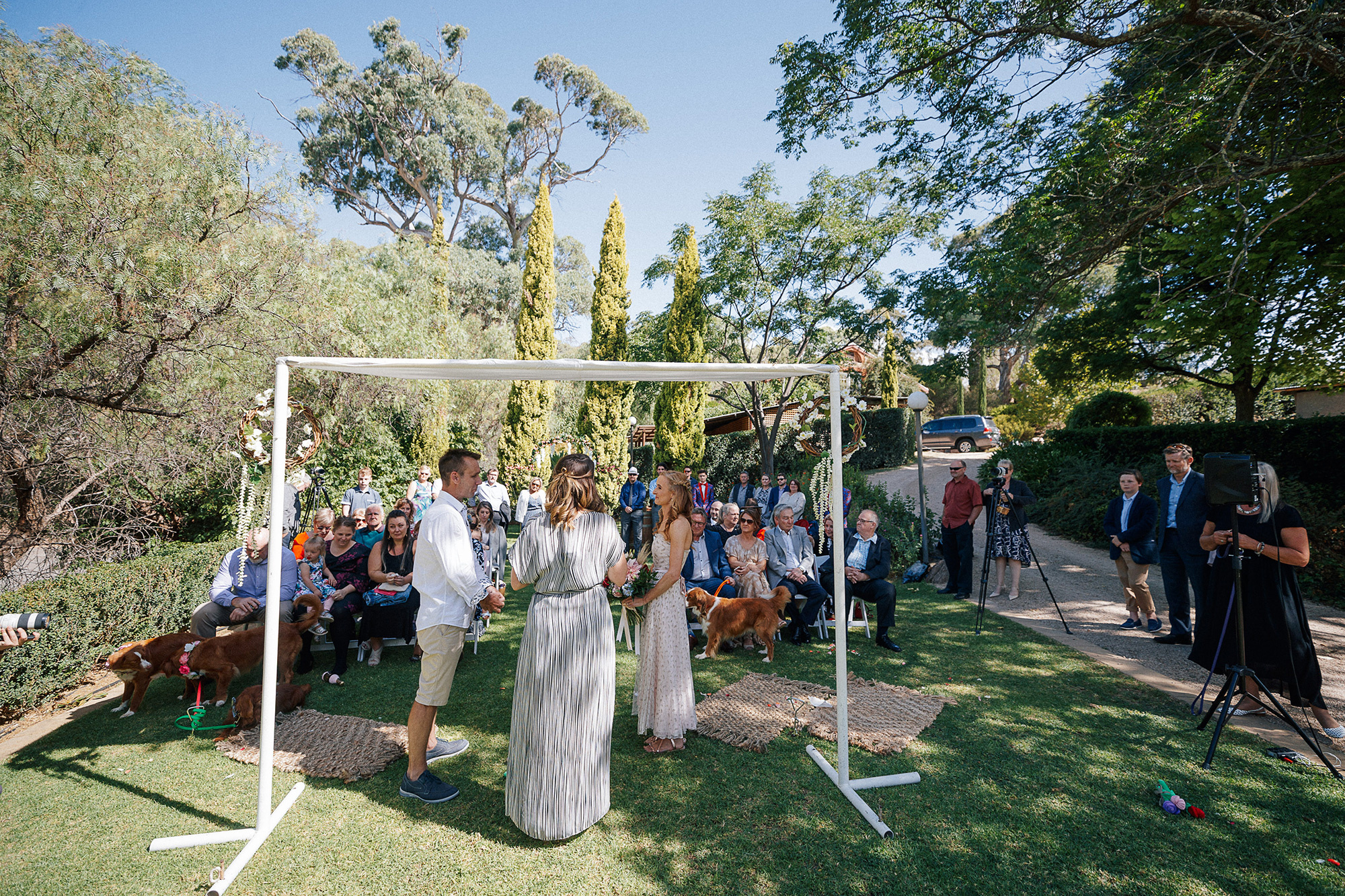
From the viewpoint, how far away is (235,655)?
482 centimetres

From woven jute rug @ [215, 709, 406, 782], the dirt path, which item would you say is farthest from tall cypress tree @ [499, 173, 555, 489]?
woven jute rug @ [215, 709, 406, 782]

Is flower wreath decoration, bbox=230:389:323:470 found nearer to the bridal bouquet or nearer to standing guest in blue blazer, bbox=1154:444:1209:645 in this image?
the bridal bouquet

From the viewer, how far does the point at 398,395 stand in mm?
11898

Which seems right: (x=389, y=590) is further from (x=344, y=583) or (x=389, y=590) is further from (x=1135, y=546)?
(x=1135, y=546)

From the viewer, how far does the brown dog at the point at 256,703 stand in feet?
14.6

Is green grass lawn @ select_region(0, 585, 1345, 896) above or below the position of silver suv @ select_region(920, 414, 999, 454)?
below

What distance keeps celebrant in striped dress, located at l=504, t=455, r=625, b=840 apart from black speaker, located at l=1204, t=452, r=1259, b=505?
4.13 m

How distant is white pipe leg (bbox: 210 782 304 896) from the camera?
278 centimetres

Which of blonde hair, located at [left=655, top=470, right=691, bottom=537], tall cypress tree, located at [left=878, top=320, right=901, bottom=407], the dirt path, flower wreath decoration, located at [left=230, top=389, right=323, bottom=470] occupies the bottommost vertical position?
the dirt path

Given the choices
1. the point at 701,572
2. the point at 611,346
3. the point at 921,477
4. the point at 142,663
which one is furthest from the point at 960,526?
the point at 611,346

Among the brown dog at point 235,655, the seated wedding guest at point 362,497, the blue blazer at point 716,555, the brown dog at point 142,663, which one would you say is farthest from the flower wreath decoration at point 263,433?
the blue blazer at point 716,555

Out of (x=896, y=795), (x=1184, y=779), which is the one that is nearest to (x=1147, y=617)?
(x=1184, y=779)

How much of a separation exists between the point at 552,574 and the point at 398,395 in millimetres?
10207

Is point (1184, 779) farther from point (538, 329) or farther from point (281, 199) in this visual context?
point (538, 329)
